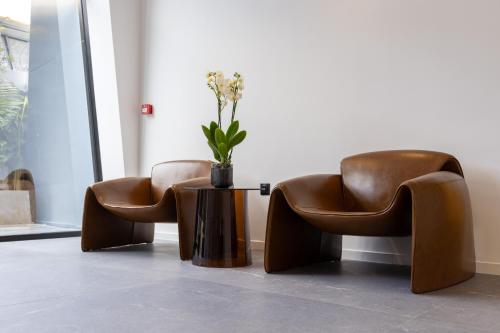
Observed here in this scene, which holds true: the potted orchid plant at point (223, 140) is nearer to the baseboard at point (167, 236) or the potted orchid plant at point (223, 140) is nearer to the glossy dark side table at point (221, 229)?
the glossy dark side table at point (221, 229)

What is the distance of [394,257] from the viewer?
3.63 metres

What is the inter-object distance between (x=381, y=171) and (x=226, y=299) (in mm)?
1394

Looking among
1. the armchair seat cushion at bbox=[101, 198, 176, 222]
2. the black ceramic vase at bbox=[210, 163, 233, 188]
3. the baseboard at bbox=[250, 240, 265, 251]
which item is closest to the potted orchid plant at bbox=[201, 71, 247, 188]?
the black ceramic vase at bbox=[210, 163, 233, 188]

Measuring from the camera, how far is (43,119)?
17.0ft

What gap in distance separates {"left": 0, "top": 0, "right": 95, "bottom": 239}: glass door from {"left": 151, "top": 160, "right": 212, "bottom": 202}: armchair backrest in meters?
1.19

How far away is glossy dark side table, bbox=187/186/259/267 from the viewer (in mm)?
3457

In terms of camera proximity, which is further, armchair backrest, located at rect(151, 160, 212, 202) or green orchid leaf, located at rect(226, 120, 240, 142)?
armchair backrest, located at rect(151, 160, 212, 202)

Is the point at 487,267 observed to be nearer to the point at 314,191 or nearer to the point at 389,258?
the point at 389,258

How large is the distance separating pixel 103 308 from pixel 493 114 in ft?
7.92

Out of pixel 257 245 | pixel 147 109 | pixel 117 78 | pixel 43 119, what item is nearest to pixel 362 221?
pixel 257 245

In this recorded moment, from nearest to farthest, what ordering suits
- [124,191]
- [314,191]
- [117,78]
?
[314,191] → [124,191] → [117,78]

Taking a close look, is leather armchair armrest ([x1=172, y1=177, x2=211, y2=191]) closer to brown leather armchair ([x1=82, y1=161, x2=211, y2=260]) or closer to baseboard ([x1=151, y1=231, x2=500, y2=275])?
brown leather armchair ([x1=82, y1=161, x2=211, y2=260])

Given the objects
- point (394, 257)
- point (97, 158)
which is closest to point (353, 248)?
point (394, 257)

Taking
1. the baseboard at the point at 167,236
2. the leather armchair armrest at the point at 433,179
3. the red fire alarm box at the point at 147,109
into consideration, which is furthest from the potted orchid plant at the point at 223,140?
the red fire alarm box at the point at 147,109
